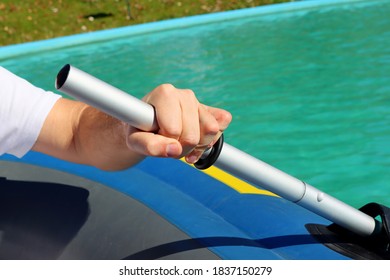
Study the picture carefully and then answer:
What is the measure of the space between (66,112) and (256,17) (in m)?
6.82

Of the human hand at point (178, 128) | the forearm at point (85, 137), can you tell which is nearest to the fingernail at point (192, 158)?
the human hand at point (178, 128)

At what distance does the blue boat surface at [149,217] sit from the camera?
1.13 meters

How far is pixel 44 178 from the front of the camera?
1476mm

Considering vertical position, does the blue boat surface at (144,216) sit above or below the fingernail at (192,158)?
below

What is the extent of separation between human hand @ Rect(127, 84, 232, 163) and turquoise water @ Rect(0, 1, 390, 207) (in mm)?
1992

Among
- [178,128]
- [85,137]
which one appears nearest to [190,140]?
[178,128]

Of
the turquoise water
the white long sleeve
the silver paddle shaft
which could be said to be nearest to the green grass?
the turquoise water

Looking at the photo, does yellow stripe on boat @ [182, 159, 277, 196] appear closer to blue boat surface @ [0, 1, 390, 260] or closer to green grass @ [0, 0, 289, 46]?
blue boat surface @ [0, 1, 390, 260]

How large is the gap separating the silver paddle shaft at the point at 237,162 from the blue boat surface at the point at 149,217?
0.09m

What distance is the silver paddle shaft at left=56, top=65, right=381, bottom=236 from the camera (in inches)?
27.2

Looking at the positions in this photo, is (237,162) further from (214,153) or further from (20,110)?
(20,110)

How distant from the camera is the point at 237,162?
873 millimetres

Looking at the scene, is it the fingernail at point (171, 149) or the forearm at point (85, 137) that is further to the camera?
the forearm at point (85, 137)

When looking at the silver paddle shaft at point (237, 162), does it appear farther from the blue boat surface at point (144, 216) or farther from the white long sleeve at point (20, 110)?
the white long sleeve at point (20, 110)
